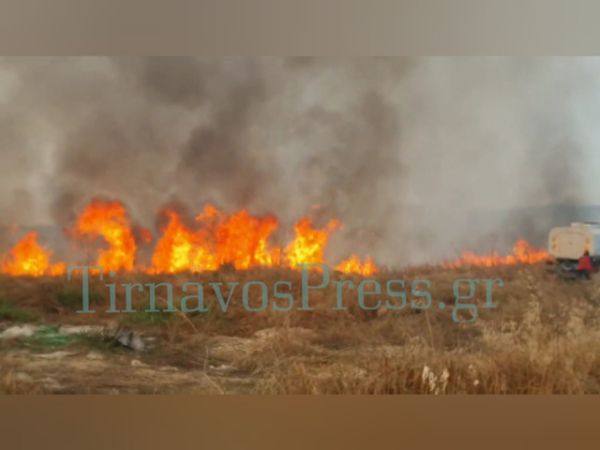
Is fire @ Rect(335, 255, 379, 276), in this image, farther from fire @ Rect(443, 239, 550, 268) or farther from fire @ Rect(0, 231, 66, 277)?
fire @ Rect(0, 231, 66, 277)

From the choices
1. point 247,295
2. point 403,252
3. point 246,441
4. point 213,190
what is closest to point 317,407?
point 246,441

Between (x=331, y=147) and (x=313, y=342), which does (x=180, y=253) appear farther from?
(x=331, y=147)

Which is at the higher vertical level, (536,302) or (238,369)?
(536,302)

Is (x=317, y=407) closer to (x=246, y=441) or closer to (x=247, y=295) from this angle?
(x=246, y=441)

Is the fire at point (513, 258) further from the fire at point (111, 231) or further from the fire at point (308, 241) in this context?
the fire at point (111, 231)

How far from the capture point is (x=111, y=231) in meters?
3.83

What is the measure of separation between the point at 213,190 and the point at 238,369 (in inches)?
38.5

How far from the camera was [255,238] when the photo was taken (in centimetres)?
384

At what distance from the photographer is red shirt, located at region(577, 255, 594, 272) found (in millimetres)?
3861

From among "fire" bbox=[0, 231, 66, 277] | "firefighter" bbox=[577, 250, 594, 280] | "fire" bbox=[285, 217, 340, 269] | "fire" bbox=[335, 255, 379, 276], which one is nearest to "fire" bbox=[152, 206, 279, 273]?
"fire" bbox=[285, 217, 340, 269]

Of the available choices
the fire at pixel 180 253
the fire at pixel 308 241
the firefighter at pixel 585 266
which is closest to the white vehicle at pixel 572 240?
the firefighter at pixel 585 266

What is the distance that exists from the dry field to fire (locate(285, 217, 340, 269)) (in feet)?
0.37

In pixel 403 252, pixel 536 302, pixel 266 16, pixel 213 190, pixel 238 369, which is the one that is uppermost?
pixel 266 16

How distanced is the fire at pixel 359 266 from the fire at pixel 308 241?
137mm
